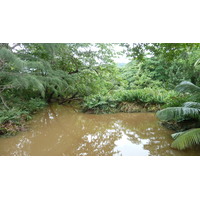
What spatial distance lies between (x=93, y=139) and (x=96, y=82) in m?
5.15

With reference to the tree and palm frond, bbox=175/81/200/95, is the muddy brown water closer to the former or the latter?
the tree

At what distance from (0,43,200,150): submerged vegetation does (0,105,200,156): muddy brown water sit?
38cm

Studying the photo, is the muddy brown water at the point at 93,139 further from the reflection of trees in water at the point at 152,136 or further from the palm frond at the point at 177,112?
the palm frond at the point at 177,112

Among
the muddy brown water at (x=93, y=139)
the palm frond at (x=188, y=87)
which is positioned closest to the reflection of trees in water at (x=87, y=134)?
the muddy brown water at (x=93, y=139)

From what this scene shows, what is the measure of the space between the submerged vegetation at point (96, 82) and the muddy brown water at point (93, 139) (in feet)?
1.24

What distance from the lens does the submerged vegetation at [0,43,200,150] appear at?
3.51 meters

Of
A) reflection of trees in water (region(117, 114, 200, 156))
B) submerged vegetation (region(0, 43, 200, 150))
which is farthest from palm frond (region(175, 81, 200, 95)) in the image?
reflection of trees in water (region(117, 114, 200, 156))

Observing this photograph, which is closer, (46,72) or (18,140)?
(18,140)

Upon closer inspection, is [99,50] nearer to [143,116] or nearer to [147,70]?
[143,116]

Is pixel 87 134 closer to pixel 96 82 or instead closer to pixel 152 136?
pixel 152 136

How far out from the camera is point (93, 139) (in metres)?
3.74
